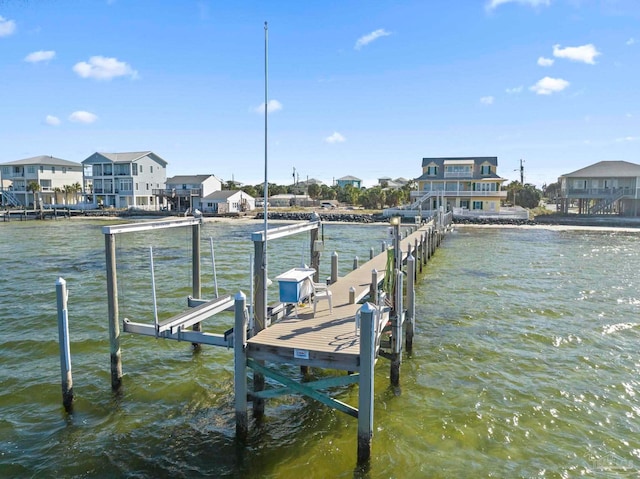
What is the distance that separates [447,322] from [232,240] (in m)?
31.1

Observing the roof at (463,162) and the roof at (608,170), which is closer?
the roof at (608,170)

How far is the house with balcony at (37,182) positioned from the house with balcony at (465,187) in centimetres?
6358

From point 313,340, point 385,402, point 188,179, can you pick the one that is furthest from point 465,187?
point 313,340

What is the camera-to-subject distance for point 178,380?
36.7ft

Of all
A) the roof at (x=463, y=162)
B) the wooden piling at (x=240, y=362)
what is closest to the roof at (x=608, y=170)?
the roof at (x=463, y=162)

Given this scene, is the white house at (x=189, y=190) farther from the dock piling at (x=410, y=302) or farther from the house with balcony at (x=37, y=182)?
the dock piling at (x=410, y=302)

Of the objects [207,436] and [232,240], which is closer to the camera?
[207,436]

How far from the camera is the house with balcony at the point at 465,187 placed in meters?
64.4

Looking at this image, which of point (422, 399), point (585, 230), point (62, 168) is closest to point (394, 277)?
point (422, 399)

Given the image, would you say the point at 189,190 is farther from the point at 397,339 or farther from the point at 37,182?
the point at 397,339

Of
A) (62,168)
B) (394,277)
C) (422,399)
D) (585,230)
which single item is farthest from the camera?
(62,168)

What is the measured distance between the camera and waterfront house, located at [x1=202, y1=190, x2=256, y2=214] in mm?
78375

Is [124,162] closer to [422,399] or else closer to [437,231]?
[437,231]

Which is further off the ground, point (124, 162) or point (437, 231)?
point (124, 162)
